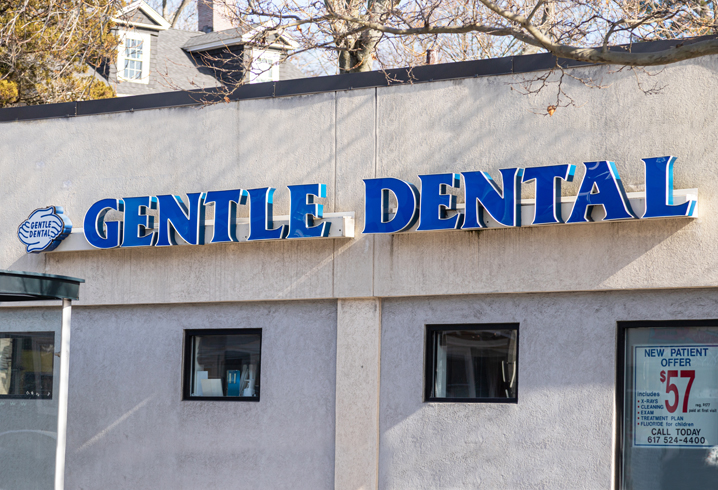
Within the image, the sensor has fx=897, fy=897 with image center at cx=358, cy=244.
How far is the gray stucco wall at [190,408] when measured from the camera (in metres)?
11.3

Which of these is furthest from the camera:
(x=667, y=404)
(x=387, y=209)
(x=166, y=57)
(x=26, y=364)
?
(x=166, y=57)

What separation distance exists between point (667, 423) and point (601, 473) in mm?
894

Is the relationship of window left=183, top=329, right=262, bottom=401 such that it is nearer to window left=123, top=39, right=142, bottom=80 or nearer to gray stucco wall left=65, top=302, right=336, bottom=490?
gray stucco wall left=65, top=302, right=336, bottom=490

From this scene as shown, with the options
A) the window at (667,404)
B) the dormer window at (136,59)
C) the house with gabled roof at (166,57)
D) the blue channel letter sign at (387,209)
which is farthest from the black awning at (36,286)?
the dormer window at (136,59)

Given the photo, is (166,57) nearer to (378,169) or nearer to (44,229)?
(44,229)

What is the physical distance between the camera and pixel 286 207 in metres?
11.7

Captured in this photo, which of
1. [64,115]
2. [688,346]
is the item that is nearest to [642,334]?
[688,346]

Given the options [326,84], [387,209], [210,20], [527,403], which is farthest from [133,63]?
[527,403]

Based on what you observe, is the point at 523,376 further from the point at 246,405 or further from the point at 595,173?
the point at 246,405

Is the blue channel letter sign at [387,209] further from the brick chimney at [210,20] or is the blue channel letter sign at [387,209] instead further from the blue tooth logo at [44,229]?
the brick chimney at [210,20]

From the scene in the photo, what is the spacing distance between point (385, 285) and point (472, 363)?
1409 millimetres

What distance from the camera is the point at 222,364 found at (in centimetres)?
1202

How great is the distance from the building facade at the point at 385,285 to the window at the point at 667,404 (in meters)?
0.02

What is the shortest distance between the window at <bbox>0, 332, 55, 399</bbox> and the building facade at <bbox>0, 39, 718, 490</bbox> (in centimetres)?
27
